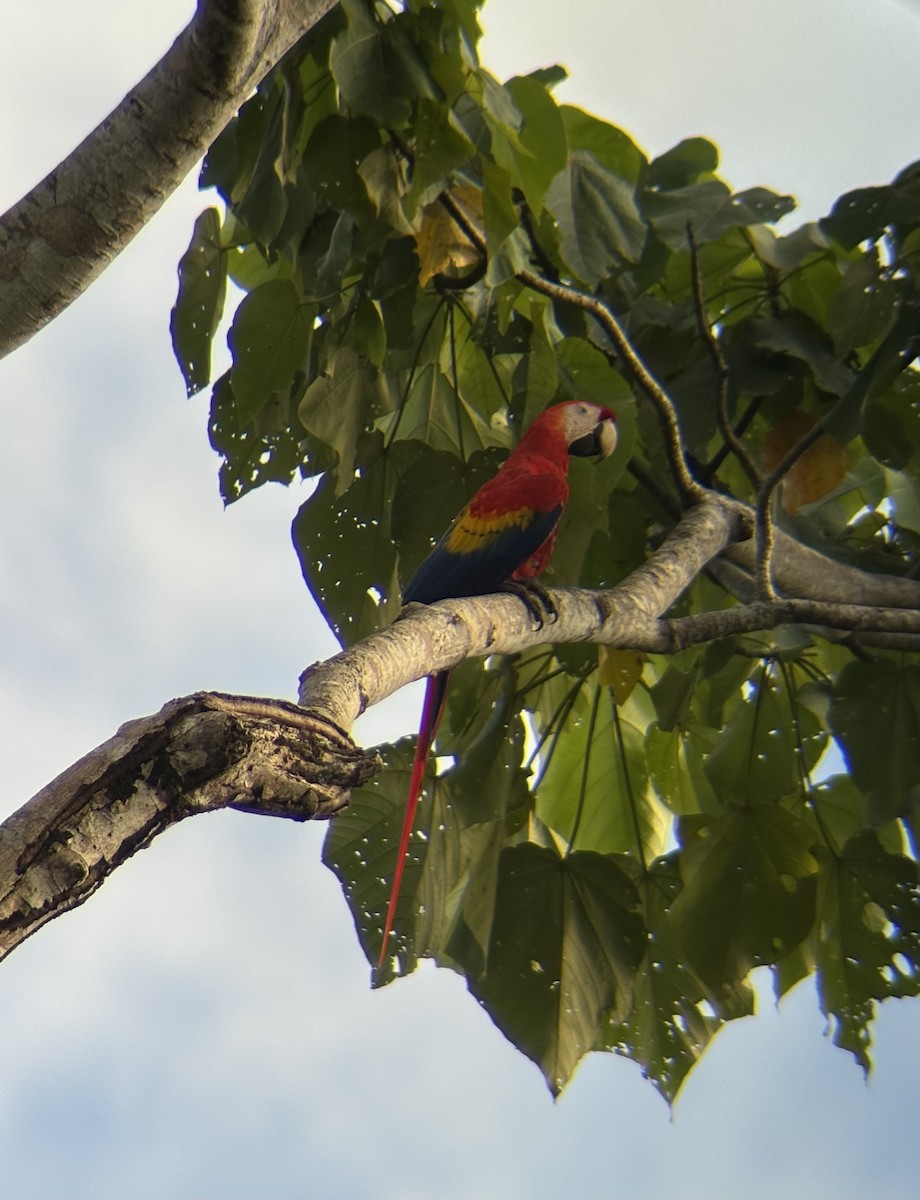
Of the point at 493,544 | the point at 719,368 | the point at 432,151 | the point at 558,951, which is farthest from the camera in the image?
the point at 558,951

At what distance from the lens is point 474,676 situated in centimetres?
228

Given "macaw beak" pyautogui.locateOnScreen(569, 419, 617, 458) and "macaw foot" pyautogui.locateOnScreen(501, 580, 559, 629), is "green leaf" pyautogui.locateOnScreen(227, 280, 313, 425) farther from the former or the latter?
"macaw foot" pyautogui.locateOnScreen(501, 580, 559, 629)

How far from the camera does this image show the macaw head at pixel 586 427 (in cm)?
214

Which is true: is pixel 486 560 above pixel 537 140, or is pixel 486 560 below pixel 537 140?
below

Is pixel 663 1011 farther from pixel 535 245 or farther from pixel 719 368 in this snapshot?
pixel 535 245

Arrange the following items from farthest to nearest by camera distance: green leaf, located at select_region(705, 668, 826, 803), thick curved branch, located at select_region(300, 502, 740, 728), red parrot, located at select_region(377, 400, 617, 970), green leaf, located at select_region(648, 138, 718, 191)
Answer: green leaf, located at select_region(648, 138, 718, 191) < green leaf, located at select_region(705, 668, 826, 803) < red parrot, located at select_region(377, 400, 617, 970) < thick curved branch, located at select_region(300, 502, 740, 728)

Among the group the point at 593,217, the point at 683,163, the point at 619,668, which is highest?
the point at 683,163

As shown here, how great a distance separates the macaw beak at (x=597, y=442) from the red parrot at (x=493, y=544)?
4cm

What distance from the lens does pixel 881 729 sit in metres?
2.12

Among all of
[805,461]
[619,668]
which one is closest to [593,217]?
[805,461]

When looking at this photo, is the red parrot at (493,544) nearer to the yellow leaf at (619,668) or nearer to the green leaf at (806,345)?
the yellow leaf at (619,668)

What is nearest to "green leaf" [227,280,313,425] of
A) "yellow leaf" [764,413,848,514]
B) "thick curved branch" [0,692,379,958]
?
"yellow leaf" [764,413,848,514]

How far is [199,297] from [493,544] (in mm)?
741

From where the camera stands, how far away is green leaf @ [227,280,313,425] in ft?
6.78
